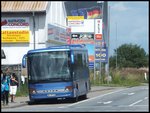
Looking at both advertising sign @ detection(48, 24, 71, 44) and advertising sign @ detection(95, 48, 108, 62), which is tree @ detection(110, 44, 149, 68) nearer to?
advertising sign @ detection(95, 48, 108, 62)

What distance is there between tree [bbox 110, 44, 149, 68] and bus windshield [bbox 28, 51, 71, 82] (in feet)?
277

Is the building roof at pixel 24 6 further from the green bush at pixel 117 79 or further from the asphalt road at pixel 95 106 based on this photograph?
the asphalt road at pixel 95 106

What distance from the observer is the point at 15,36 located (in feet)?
167

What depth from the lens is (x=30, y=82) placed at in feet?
85.5

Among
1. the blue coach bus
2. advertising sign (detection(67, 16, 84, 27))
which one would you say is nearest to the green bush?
advertising sign (detection(67, 16, 84, 27))

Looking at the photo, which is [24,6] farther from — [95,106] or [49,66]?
[95,106]

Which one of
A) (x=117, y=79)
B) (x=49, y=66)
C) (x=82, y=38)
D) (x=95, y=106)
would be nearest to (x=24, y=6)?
(x=117, y=79)

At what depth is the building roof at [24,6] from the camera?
163 feet

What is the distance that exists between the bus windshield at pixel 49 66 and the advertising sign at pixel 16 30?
24135 mm

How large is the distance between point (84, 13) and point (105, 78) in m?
16.3

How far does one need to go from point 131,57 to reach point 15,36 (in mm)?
65880

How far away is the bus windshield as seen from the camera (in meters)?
25.8

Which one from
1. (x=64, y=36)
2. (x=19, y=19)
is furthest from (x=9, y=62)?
(x=64, y=36)

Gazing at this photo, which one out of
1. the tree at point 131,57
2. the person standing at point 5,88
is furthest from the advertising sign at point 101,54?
the tree at point 131,57
